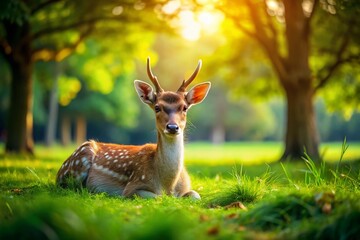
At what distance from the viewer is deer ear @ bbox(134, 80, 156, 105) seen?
681cm

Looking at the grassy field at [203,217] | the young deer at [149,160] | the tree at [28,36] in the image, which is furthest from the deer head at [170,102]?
the tree at [28,36]

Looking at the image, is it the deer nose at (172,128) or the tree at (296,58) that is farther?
the tree at (296,58)

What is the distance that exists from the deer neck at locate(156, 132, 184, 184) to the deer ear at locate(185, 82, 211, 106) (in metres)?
0.65

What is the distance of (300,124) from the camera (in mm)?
13906

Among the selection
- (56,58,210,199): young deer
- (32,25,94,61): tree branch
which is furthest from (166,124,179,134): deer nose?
(32,25,94,61): tree branch

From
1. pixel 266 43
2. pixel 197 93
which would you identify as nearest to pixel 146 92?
pixel 197 93

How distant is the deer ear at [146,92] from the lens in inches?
268

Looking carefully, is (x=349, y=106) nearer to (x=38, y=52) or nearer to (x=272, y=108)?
(x=38, y=52)

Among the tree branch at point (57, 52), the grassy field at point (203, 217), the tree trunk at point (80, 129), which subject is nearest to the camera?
the grassy field at point (203, 217)

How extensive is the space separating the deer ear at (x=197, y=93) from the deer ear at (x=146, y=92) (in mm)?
474

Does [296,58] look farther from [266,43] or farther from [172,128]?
[172,128]

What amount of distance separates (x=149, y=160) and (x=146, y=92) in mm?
927

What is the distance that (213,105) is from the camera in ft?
162

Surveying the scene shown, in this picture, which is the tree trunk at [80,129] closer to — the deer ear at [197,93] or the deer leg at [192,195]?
the deer ear at [197,93]
